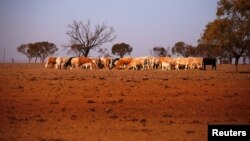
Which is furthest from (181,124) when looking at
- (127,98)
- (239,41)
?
(239,41)

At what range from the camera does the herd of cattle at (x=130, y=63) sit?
1850 inches

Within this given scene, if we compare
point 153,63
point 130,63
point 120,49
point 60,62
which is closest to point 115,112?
point 130,63

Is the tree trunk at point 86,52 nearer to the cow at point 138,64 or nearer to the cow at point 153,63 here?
the cow at point 153,63

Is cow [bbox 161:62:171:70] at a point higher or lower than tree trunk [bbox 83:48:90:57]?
lower

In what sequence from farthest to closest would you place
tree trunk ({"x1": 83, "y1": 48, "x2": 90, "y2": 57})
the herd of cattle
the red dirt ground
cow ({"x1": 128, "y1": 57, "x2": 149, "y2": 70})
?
tree trunk ({"x1": 83, "y1": 48, "x2": 90, "y2": 57}) < the herd of cattle < cow ({"x1": 128, "y1": 57, "x2": 149, "y2": 70}) < the red dirt ground

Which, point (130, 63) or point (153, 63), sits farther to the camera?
point (153, 63)

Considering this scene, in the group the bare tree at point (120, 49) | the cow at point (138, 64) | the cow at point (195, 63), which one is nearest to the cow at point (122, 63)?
the cow at point (138, 64)

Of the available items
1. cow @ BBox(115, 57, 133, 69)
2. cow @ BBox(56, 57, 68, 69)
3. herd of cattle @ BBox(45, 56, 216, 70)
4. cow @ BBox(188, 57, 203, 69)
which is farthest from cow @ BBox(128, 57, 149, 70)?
cow @ BBox(56, 57, 68, 69)

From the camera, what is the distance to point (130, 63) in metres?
47.6

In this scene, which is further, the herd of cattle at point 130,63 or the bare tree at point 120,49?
the bare tree at point 120,49

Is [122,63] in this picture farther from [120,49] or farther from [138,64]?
[120,49]

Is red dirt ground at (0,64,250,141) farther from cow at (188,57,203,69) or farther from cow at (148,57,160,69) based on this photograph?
cow at (188,57,203,69)

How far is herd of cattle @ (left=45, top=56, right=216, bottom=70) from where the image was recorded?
4699 cm

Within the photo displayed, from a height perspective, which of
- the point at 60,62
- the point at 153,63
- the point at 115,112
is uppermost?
the point at 60,62
